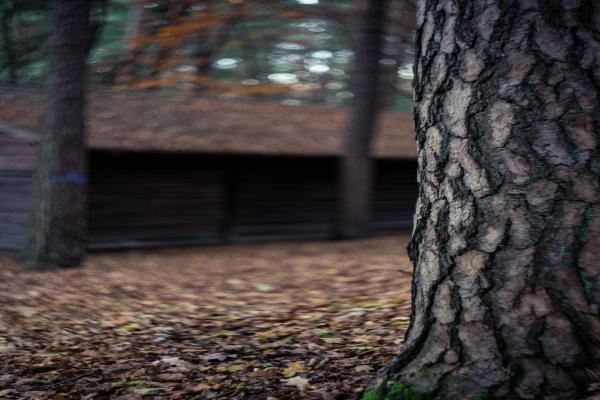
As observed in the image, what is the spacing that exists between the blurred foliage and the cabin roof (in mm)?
875

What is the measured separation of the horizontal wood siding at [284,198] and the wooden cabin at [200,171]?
1.0 inches

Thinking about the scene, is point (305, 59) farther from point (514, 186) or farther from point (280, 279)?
point (514, 186)

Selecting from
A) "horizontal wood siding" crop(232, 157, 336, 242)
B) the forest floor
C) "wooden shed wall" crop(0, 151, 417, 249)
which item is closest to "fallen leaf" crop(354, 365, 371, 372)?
the forest floor

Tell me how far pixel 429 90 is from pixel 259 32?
20.7m

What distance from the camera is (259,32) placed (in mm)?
23078

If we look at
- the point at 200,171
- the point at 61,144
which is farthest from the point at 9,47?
the point at 61,144

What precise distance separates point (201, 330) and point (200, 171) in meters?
10.0

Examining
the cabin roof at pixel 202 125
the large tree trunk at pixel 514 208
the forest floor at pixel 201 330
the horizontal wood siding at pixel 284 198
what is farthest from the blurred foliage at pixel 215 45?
the large tree trunk at pixel 514 208

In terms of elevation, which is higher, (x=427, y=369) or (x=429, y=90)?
(x=429, y=90)

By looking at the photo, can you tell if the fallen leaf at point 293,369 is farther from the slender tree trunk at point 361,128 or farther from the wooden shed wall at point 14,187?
the slender tree trunk at point 361,128

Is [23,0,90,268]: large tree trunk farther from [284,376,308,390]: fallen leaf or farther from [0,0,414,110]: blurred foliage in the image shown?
[284,376,308,390]: fallen leaf

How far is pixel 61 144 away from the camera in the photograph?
9969 mm

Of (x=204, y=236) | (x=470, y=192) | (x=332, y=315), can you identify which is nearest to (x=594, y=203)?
(x=470, y=192)

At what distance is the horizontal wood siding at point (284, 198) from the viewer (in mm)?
16094
